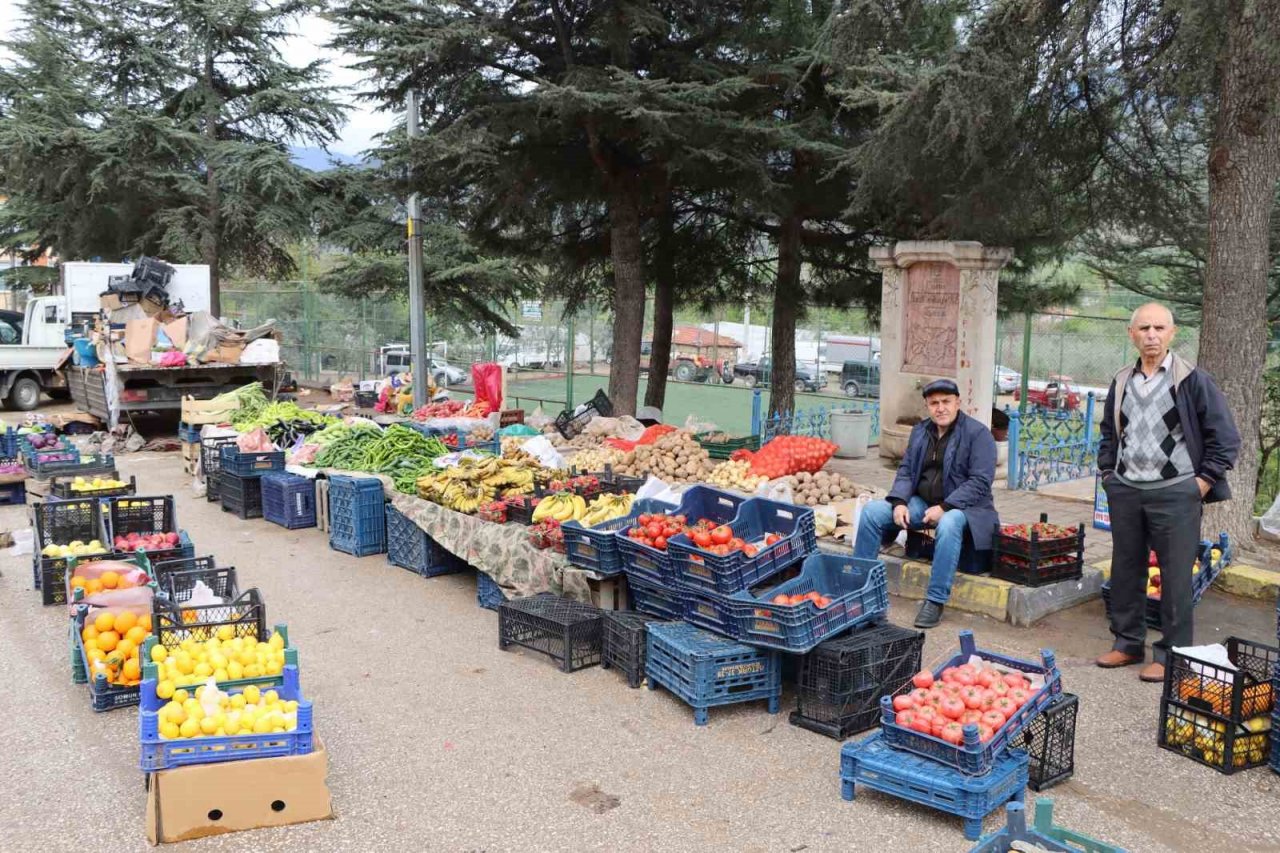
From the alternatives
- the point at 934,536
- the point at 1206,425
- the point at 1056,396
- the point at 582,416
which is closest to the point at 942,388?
the point at 934,536

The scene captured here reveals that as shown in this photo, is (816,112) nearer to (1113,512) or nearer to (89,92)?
(1113,512)

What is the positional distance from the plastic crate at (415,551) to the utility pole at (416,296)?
28.7 ft

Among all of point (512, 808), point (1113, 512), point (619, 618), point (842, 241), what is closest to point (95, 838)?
point (512, 808)

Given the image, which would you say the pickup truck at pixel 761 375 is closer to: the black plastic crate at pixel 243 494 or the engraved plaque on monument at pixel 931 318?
the engraved plaque on monument at pixel 931 318

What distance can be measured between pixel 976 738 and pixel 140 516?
7198mm

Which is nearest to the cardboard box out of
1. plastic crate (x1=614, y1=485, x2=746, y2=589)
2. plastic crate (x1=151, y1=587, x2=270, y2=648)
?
plastic crate (x1=151, y1=587, x2=270, y2=648)

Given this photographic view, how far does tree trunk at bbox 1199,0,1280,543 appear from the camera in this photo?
796 cm

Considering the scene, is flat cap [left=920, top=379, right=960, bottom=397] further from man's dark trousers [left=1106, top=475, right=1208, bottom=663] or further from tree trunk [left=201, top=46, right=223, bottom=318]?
tree trunk [left=201, top=46, right=223, bottom=318]

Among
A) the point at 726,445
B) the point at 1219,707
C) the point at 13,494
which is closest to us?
the point at 1219,707

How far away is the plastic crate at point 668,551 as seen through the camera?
655 centimetres

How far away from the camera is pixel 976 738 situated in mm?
4508

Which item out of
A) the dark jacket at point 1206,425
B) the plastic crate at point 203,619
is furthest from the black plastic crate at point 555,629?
the dark jacket at point 1206,425

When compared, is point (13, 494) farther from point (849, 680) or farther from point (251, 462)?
point (849, 680)

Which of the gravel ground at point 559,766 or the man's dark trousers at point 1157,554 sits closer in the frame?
the gravel ground at point 559,766
